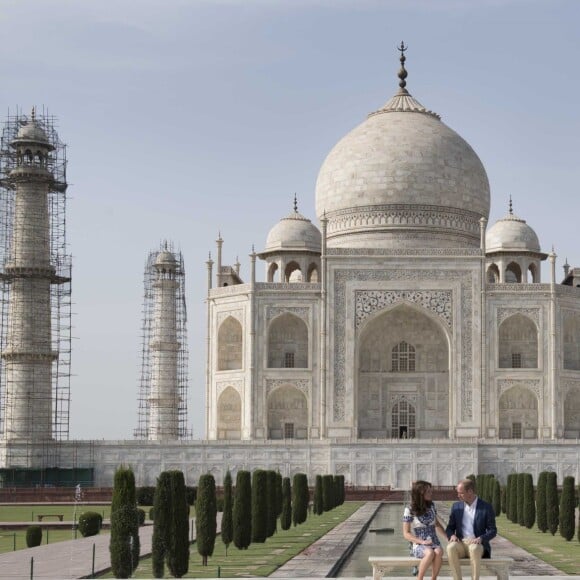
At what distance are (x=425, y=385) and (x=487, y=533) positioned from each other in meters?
24.1

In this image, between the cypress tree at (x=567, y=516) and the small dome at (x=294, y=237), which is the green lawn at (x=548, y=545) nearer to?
the cypress tree at (x=567, y=516)

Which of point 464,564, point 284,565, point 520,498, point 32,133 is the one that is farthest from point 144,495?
point 464,564

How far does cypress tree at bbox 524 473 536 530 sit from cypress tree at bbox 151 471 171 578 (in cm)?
824

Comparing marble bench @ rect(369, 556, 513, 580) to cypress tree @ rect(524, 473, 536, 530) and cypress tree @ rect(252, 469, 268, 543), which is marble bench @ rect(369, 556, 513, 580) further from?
cypress tree @ rect(524, 473, 536, 530)

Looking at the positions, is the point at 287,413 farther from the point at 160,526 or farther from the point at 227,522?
the point at 160,526

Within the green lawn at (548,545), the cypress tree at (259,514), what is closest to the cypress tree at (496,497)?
the green lawn at (548,545)

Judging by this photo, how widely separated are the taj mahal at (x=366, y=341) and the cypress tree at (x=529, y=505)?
8517 mm

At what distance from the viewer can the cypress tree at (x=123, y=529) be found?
12031mm

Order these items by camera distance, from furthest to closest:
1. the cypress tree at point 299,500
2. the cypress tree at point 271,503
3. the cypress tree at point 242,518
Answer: the cypress tree at point 299,500, the cypress tree at point 271,503, the cypress tree at point 242,518

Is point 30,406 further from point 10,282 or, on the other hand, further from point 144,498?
point 144,498

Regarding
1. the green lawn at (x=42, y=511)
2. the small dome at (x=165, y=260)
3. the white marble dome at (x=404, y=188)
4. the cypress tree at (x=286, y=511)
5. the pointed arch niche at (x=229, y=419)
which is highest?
the white marble dome at (x=404, y=188)

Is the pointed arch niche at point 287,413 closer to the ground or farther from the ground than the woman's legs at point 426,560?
farther from the ground

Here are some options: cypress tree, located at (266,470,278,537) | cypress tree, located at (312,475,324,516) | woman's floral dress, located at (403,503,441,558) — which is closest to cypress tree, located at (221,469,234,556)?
cypress tree, located at (266,470,278,537)

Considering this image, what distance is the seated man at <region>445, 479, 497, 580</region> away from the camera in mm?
8852
